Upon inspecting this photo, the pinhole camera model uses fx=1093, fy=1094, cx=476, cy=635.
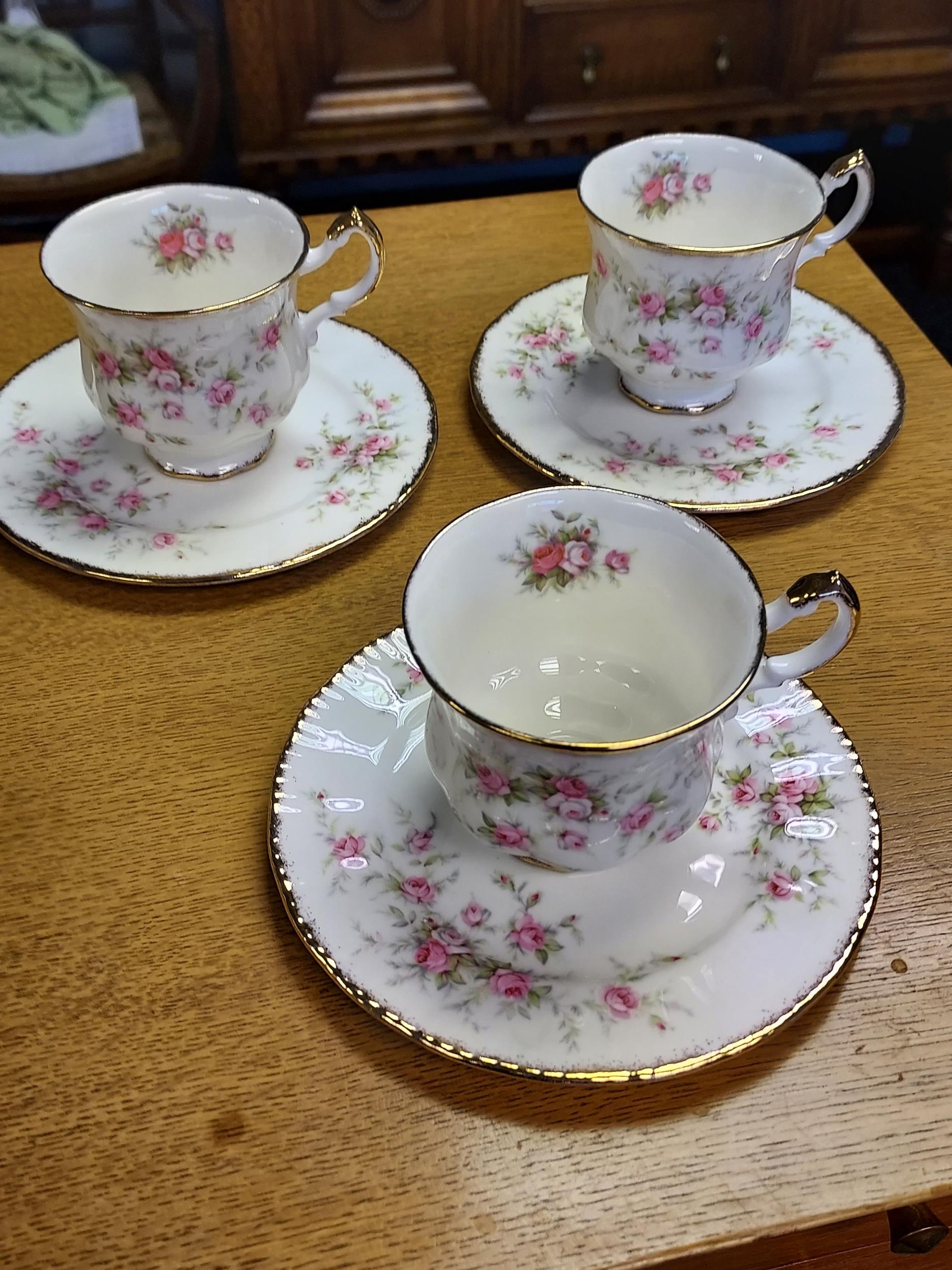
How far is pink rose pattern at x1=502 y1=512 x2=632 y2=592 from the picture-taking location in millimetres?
518

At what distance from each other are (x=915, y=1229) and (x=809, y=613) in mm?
274

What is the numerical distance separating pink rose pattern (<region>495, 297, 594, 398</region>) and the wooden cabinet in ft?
2.13

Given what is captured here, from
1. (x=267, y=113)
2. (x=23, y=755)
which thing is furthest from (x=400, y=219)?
(x=23, y=755)

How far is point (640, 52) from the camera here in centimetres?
135

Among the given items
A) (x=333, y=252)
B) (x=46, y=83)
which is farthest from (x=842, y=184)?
(x=46, y=83)

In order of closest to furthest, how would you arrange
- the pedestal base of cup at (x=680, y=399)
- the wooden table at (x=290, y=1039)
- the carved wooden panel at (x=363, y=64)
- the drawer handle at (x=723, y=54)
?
the wooden table at (x=290, y=1039) → the pedestal base of cup at (x=680, y=399) → the carved wooden panel at (x=363, y=64) → the drawer handle at (x=723, y=54)

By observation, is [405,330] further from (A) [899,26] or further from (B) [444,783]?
(A) [899,26]

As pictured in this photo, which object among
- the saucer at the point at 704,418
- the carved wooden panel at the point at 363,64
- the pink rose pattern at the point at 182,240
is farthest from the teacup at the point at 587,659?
the carved wooden panel at the point at 363,64

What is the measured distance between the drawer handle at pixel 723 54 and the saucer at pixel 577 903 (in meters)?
1.12

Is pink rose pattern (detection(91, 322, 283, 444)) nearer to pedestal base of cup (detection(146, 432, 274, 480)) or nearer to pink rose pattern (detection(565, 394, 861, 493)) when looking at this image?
pedestal base of cup (detection(146, 432, 274, 480))

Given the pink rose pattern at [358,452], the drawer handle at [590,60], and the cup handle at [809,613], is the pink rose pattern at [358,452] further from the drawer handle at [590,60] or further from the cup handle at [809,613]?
the drawer handle at [590,60]

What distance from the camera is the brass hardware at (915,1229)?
476 millimetres

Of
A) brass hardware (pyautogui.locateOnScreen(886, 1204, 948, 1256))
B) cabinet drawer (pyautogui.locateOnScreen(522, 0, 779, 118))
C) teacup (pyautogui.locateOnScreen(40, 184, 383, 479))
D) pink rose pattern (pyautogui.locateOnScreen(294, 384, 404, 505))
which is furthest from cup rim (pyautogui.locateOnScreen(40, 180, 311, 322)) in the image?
cabinet drawer (pyautogui.locateOnScreen(522, 0, 779, 118))

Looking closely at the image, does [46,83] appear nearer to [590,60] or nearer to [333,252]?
[590,60]
